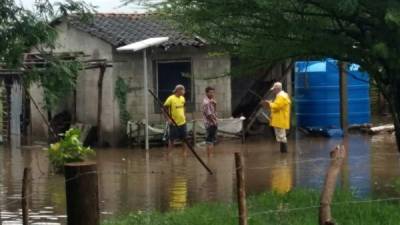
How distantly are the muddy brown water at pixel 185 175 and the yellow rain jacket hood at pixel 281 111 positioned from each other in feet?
2.27

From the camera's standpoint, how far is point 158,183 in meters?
14.4

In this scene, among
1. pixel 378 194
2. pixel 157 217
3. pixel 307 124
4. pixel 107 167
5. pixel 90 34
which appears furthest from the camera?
pixel 307 124

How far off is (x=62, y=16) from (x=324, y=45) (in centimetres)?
359

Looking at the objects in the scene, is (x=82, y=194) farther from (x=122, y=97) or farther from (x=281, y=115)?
(x=122, y=97)

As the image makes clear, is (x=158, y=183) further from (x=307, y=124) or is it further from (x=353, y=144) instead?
(x=307, y=124)

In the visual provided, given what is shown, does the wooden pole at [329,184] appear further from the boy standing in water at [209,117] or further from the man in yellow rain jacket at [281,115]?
the boy standing in water at [209,117]

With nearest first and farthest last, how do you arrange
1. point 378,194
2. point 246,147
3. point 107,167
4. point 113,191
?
point 378,194, point 113,191, point 107,167, point 246,147

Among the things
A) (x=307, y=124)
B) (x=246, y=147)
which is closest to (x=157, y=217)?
(x=246, y=147)

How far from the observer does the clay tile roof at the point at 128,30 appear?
21844 mm

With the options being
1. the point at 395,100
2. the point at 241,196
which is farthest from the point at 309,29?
the point at 241,196

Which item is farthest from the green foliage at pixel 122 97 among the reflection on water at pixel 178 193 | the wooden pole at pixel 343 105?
the reflection on water at pixel 178 193

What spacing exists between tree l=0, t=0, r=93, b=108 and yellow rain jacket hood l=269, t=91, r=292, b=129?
11221mm

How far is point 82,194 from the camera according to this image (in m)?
7.46

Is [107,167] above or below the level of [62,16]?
below
